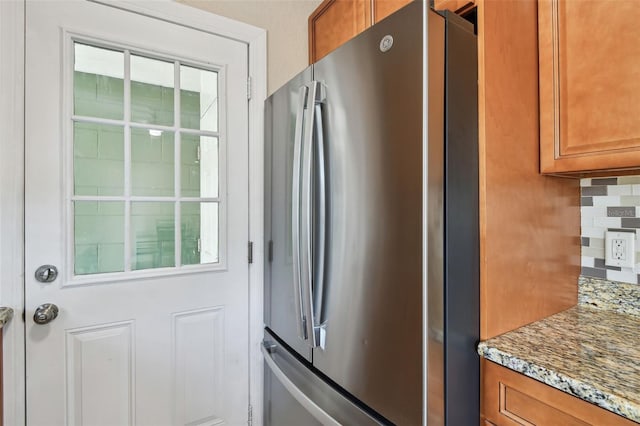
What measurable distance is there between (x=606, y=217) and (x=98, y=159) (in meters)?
1.89

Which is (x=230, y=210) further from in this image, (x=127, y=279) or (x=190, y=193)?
(x=127, y=279)

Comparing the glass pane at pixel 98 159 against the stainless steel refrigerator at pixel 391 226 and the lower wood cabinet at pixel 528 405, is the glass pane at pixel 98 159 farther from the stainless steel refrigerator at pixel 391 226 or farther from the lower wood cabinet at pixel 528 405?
the lower wood cabinet at pixel 528 405

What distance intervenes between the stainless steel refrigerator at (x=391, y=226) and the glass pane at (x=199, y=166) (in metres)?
0.57

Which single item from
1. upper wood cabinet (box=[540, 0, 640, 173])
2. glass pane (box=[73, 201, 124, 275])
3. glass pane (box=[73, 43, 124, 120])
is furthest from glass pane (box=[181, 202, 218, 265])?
upper wood cabinet (box=[540, 0, 640, 173])

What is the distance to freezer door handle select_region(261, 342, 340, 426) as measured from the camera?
0.97 m

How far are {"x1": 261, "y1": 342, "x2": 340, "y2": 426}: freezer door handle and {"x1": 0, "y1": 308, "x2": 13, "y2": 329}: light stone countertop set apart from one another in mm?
894

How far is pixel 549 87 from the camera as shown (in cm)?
101

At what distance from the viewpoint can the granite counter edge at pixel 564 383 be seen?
2.03ft

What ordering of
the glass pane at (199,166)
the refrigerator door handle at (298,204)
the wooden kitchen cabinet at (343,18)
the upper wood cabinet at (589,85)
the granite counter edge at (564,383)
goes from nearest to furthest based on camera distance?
the granite counter edge at (564,383)
the upper wood cabinet at (589,85)
the refrigerator door handle at (298,204)
the wooden kitchen cabinet at (343,18)
the glass pane at (199,166)

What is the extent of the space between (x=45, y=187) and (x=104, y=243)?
28 centimetres

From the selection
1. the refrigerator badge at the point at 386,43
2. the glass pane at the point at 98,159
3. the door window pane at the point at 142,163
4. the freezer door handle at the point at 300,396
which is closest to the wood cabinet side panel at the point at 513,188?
the refrigerator badge at the point at 386,43

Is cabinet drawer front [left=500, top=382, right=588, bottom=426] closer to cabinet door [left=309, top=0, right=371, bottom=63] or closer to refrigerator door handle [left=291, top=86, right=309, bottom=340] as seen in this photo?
Answer: refrigerator door handle [left=291, top=86, right=309, bottom=340]

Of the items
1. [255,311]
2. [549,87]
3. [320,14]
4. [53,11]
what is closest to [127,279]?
[255,311]

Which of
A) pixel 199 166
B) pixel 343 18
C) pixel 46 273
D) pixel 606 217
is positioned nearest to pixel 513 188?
pixel 606 217
